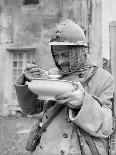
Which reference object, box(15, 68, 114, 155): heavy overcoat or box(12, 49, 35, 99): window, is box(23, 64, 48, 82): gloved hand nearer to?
box(15, 68, 114, 155): heavy overcoat

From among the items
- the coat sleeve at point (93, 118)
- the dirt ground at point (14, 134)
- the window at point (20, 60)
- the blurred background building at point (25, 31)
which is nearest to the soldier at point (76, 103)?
the coat sleeve at point (93, 118)

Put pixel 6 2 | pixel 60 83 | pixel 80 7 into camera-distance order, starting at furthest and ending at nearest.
Result: 1. pixel 6 2
2. pixel 80 7
3. pixel 60 83

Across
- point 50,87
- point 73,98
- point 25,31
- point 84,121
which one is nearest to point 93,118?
point 84,121

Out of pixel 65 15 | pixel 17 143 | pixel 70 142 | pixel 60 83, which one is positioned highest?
pixel 65 15

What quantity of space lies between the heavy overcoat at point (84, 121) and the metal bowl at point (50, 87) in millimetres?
124

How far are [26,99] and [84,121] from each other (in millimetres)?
537

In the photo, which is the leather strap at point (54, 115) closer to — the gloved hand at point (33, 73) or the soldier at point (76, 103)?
the soldier at point (76, 103)

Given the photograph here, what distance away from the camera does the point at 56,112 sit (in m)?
2.28

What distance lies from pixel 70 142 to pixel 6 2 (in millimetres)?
9477

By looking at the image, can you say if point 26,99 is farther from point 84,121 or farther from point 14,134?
point 14,134

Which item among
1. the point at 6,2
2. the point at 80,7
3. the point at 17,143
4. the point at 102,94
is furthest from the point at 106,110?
the point at 6,2

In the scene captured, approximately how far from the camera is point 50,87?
2.08 m

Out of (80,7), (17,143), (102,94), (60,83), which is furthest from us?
(80,7)

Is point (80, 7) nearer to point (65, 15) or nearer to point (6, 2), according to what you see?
point (65, 15)
